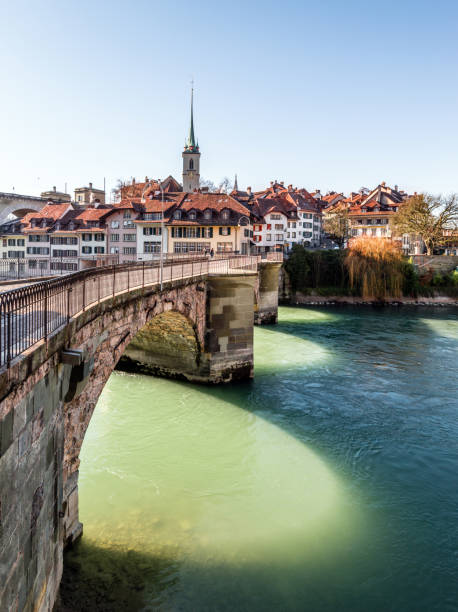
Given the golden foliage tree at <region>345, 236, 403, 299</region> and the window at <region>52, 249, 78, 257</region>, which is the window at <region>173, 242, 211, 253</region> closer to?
the window at <region>52, 249, 78, 257</region>

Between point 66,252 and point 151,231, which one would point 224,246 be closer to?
point 151,231

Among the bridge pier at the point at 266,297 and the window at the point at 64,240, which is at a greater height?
the window at the point at 64,240

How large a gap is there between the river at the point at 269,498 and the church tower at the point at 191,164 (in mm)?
76495

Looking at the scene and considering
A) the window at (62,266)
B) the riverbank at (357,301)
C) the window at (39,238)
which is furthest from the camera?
the window at (39,238)

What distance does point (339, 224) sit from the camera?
241ft

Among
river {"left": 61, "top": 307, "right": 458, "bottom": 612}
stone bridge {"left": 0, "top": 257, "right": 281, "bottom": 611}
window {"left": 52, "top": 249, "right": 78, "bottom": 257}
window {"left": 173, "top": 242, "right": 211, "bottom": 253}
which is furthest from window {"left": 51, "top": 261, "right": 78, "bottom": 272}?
stone bridge {"left": 0, "top": 257, "right": 281, "bottom": 611}

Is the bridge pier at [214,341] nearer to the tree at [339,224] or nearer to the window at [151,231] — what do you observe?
the window at [151,231]

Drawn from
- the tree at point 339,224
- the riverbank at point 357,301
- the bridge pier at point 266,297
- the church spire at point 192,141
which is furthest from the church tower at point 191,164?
the bridge pier at point 266,297

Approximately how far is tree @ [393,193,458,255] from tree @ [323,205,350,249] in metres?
10.6

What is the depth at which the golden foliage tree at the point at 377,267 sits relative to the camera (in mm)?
54750

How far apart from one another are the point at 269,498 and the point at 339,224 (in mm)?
65070

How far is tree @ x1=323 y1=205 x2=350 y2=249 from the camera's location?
73.3 m

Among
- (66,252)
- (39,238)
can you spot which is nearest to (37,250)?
(39,238)

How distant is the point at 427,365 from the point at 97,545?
21778 millimetres
